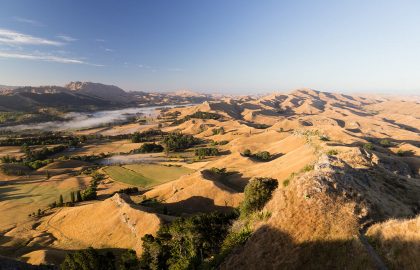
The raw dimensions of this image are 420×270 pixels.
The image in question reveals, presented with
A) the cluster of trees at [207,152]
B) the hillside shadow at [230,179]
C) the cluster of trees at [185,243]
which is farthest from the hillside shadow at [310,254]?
the cluster of trees at [207,152]

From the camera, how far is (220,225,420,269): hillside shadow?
17.9 metres

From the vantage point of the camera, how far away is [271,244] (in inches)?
886

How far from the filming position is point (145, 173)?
10750 cm

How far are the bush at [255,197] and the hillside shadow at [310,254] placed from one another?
11557 millimetres

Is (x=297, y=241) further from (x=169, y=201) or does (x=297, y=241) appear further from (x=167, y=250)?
(x=169, y=201)

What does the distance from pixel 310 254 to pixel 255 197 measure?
16447mm

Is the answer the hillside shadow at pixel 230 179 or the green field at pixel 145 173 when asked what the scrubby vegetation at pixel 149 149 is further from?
the hillside shadow at pixel 230 179

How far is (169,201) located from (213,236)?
32632 millimetres

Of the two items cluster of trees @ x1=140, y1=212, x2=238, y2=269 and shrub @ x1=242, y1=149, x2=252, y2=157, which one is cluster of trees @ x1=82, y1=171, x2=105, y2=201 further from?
shrub @ x1=242, y1=149, x2=252, y2=157

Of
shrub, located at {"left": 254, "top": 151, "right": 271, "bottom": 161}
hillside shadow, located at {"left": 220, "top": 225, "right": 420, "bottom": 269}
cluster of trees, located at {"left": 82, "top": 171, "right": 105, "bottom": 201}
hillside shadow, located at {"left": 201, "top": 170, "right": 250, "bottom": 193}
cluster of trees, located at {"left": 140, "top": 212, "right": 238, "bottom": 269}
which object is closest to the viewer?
hillside shadow, located at {"left": 220, "top": 225, "right": 420, "bottom": 269}

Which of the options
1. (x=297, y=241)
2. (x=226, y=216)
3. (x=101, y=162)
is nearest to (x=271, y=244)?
(x=297, y=241)

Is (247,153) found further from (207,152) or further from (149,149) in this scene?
(149,149)

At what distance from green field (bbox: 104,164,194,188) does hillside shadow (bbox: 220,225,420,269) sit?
Result: 7473 cm

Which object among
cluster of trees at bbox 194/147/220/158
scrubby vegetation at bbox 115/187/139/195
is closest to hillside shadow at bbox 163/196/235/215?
scrubby vegetation at bbox 115/187/139/195
